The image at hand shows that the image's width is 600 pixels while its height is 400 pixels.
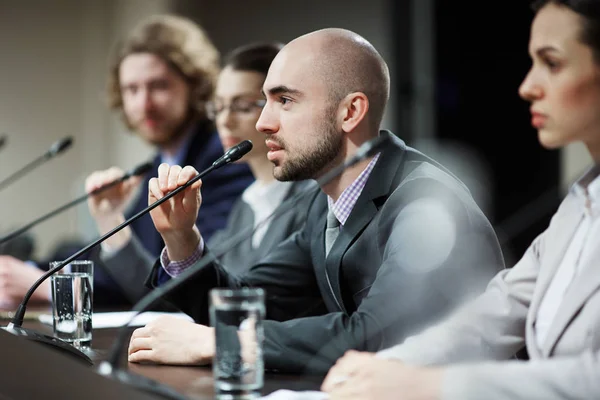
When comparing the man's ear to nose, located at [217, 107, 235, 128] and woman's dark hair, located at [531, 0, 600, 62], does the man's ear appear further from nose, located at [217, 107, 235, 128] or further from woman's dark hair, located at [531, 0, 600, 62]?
nose, located at [217, 107, 235, 128]

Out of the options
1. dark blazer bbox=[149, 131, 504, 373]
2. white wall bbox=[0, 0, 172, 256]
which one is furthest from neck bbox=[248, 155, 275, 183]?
white wall bbox=[0, 0, 172, 256]

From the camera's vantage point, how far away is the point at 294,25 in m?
4.91

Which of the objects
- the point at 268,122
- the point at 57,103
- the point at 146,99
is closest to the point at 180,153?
the point at 146,99

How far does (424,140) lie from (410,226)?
312cm

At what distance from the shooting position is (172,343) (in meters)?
1.69

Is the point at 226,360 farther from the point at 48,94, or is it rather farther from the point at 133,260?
the point at 48,94

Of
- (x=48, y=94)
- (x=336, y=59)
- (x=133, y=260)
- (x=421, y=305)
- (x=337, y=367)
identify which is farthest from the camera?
(x=48, y=94)

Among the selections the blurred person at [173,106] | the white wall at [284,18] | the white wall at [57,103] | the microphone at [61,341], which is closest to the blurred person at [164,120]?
the blurred person at [173,106]

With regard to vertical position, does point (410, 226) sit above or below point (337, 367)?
above

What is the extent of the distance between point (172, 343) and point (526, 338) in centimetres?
62

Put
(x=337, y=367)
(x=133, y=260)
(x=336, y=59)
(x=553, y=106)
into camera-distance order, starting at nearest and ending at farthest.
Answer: (x=337, y=367) < (x=553, y=106) < (x=336, y=59) < (x=133, y=260)

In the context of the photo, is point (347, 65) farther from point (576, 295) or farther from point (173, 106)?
point (173, 106)

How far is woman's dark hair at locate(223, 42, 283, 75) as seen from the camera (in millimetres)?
2582

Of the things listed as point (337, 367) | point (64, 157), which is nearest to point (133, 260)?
point (337, 367)
